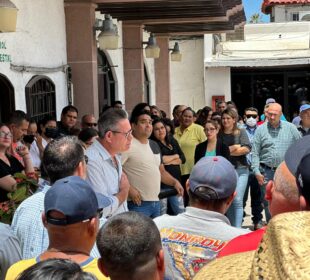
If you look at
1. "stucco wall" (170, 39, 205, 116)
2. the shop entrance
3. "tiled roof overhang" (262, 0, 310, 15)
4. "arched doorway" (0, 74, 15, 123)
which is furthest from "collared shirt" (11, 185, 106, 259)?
"tiled roof overhang" (262, 0, 310, 15)

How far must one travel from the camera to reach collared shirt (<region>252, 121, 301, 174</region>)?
7355 millimetres

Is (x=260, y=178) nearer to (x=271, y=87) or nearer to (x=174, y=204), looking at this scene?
(x=174, y=204)

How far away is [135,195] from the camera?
5742 mm

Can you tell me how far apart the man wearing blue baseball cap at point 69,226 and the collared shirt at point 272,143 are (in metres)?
5.00

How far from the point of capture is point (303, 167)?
1.89 m

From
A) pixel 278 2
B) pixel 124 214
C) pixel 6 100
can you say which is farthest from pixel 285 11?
pixel 124 214

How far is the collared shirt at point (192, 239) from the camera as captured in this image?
282 cm

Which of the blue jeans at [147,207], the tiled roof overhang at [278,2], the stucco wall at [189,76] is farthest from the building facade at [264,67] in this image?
the blue jeans at [147,207]

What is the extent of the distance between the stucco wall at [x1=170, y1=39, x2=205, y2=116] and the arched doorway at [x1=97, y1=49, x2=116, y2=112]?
7.19 metres

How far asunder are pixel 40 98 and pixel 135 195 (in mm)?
3915

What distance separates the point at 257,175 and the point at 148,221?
5.10 meters

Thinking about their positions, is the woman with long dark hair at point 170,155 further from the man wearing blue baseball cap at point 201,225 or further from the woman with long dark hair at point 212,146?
the man wearing blue baseball cap at point 201,225

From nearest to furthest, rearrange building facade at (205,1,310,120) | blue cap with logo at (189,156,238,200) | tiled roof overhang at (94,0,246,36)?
blue cap with logo at (189,156,238,200), tiled roof overhang at (94,0,246,36), building facade at (205,1,310,120)

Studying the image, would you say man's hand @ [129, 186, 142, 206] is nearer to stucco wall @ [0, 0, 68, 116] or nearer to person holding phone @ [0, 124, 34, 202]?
person holding phone @ [0, 124, 34, 202]
